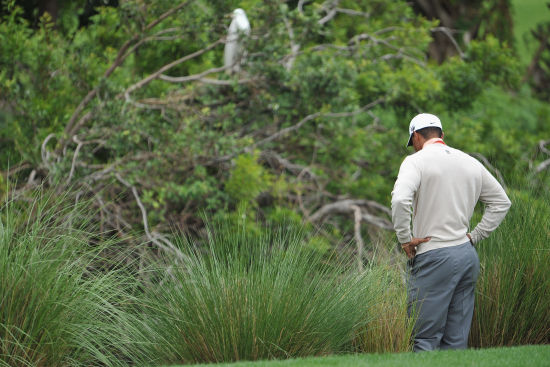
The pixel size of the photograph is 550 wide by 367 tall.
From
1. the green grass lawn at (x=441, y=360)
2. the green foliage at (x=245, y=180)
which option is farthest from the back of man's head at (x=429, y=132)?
the green foliage at (x=245, y=180)

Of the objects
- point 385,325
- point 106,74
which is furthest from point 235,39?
point 385,325

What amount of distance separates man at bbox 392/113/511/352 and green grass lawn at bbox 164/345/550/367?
0.46 m

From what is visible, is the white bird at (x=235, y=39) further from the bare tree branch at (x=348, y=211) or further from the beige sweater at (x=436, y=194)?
the beige sweater at (x=436, y=194)

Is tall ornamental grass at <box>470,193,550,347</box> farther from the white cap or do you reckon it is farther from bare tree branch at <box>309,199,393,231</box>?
bare tree branch at <box>309,199,393,231</box>

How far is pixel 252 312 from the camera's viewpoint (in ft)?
16.3

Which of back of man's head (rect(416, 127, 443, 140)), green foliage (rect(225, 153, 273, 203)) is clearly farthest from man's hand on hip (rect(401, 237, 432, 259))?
green foliage (rect(225, 153, 273, 203))

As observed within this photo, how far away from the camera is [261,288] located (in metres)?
5.01

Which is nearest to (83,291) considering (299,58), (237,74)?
(237,74)

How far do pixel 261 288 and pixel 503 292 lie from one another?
2000 mm

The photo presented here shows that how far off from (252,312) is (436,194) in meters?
1.50

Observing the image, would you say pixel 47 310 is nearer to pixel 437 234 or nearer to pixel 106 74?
pixel 437 234

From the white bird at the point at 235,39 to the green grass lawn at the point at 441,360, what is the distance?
583 centimetres

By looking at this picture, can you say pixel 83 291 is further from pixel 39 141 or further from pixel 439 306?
pixel 39 141

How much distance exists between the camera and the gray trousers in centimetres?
504
